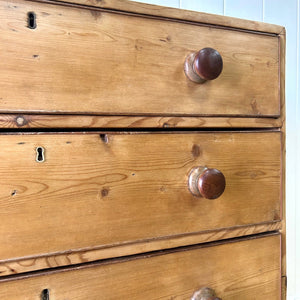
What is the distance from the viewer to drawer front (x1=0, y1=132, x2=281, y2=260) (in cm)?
47

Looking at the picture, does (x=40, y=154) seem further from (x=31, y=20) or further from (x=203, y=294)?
(x=203, y=294)

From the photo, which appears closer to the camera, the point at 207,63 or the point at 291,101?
the point at 207,63

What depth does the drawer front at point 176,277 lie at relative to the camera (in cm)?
50

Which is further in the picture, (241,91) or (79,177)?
(241,91)

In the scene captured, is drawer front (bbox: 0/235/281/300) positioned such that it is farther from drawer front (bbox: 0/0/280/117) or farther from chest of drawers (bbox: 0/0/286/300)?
drawer front (bbox: 0/0/280/117)

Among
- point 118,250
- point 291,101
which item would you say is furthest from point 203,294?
point 291,101

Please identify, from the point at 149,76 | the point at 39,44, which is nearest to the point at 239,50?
the point at 149,76

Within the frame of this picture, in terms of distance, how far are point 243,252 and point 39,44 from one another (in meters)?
0.50

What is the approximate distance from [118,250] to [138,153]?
16 centimetres

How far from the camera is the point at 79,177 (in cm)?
50

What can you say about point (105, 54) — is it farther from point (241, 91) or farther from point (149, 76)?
point (241, 91)

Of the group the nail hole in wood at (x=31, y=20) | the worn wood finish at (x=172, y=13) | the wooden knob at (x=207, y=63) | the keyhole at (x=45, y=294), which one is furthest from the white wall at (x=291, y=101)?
the keyhole at (x=45, y=294)

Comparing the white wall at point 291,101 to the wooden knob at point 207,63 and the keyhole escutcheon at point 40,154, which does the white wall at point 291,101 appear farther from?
the keyhole escutcheon at point 40,154

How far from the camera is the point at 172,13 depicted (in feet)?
1.82
